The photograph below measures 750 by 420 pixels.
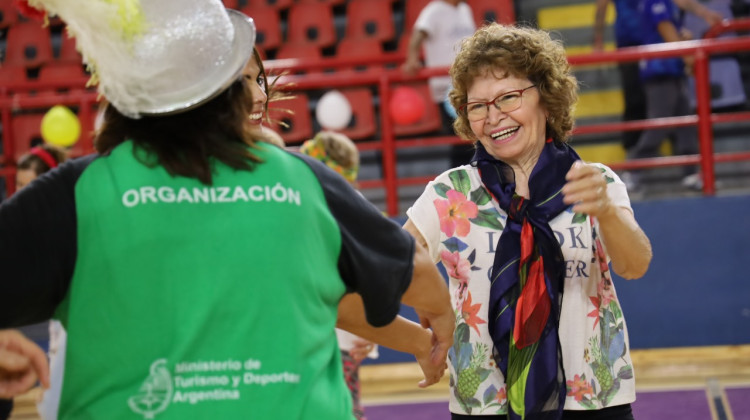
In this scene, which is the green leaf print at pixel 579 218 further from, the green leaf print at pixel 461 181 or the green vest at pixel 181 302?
the green vest at pixel 181 302

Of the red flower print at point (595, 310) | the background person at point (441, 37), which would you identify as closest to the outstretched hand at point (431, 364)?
the red flower print at point (595, 310)

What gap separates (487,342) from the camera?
2.60 meters

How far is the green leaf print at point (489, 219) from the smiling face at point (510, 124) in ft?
0.53

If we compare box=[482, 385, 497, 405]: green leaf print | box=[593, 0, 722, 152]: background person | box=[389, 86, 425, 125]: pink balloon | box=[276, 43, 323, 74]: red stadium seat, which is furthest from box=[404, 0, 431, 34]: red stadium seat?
box=[482, 385, 497, 405]: green leaf print

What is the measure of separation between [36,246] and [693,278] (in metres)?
5.63

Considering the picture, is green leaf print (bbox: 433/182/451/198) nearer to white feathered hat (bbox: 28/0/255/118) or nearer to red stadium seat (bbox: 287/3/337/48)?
white feathered hat (bbox: 28/0/255/118)

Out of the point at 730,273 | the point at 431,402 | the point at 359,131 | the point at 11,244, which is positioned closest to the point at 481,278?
the point at 11,244

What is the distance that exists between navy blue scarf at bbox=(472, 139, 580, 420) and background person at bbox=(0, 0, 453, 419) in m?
0.95

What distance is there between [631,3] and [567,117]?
4793 millimetres

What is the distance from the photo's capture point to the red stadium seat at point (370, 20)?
9.35m

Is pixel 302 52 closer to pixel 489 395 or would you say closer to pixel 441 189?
pixel 441 189

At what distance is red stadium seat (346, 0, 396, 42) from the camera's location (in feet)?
30.7

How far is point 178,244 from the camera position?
154 cm

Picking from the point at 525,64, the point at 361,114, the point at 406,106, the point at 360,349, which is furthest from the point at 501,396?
the point at 361,114
